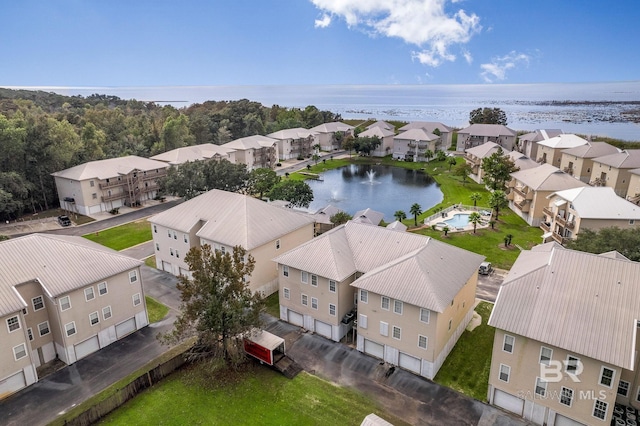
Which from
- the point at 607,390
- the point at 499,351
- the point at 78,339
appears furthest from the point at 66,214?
the point at 607,390

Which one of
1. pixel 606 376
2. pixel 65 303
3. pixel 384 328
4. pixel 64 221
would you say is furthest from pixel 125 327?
pixel 64 221

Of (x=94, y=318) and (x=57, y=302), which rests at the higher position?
(x=57, y=302)

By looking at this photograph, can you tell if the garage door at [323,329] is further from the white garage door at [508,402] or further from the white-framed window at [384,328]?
the white garage door at [508,402]

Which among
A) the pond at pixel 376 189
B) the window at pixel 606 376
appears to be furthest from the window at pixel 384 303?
the pond at pixel 376 189

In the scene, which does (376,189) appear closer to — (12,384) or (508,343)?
(508,343)

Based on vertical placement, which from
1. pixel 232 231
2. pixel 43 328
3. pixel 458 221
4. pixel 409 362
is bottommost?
pixel 409 362

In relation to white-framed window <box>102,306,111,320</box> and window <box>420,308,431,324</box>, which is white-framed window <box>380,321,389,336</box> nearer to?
window <box>420,308,431,324</box>

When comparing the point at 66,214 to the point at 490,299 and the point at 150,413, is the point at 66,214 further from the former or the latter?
the point at 490,299
